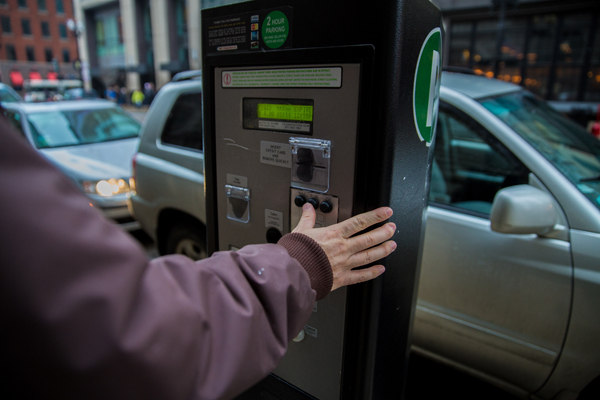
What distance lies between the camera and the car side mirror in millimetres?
1772

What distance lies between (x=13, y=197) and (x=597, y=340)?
6.97 feet

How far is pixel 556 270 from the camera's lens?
1.82 meters

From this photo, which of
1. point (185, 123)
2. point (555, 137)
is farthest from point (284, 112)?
point (185, 123)

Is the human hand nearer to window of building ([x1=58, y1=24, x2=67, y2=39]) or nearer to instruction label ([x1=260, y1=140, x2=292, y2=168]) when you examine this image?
instruction label ([x1=260, y1=140, x2=292, y2=168])

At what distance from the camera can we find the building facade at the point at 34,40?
4341 cm

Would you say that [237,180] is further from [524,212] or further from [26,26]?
[26,26]

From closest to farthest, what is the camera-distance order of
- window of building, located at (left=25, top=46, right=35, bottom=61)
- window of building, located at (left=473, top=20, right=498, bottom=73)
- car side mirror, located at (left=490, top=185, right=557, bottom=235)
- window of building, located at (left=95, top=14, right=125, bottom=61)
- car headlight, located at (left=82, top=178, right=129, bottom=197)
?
car side mirror, located at (left=490, top=185, right=557, bottom=235) → car headlight, located at (left=82, top=178, right=129, bottom=197) → window of building, located at (left=473, top=20, right=498, bottom=73) → window of building, located at (left=95, top=14, right=125, bottom=61) → window of building, located at (left=25, top=46, right=35, bottom=61)

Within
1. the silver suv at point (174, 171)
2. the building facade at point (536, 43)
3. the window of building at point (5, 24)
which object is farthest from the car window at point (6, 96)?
the window of building at point (5, 24)

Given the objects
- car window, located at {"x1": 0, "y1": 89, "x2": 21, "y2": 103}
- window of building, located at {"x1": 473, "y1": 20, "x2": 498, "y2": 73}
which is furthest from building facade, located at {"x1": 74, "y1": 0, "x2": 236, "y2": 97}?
window of building, located at {"x1": 473, "y1": 20, "x2": 498, "y2": 73}

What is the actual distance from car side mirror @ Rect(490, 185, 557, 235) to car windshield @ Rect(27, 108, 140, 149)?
17.9ft

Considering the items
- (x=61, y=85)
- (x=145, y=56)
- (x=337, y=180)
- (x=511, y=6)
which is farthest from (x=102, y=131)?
(x=61, y=85)

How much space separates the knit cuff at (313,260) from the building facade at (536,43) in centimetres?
1480

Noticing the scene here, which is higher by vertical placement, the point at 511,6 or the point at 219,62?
the point at 511,6

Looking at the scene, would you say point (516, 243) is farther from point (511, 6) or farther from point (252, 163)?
point (511, 6)
